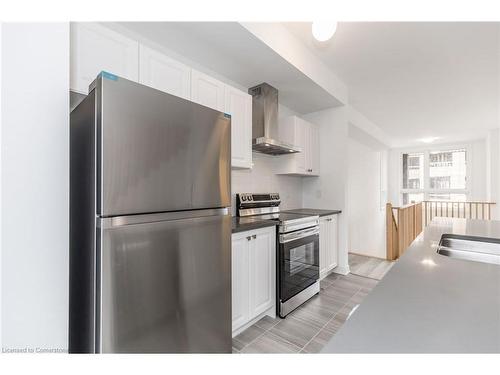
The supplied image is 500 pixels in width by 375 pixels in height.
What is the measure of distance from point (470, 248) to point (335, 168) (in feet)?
6.37

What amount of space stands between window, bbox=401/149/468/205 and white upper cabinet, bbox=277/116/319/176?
17.0 ft

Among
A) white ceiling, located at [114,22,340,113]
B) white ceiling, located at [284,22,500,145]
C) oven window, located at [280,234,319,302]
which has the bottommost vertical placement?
oven window, located at [280,234,319,302]

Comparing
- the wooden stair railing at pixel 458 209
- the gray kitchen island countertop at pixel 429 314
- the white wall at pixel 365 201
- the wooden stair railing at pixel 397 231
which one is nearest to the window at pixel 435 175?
the wooden stair railing at pixel 458 209

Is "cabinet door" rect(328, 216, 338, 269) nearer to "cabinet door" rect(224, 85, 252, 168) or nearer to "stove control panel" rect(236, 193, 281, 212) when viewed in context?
"stove control panel" rect(236, 193, 281, 212)

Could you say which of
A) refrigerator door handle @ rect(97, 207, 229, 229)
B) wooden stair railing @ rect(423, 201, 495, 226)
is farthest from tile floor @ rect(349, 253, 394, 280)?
wooden stair railing @ rect(423, 201, 495, 226)

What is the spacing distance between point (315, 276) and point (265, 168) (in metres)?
1.39

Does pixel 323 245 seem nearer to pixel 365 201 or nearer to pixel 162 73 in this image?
pixel 162 73

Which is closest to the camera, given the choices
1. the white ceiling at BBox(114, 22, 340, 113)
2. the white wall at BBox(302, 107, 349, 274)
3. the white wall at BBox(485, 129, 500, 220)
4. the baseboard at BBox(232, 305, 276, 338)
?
the white ceiling at BBox(114, 22, 340, 113)

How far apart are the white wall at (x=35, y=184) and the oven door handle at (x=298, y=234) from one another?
1.57m

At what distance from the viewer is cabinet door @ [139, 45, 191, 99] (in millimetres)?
1515

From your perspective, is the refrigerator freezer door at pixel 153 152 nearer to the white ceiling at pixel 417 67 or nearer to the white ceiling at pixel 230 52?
the white ceiling at pixel 230 52

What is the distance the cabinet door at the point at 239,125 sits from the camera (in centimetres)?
213
